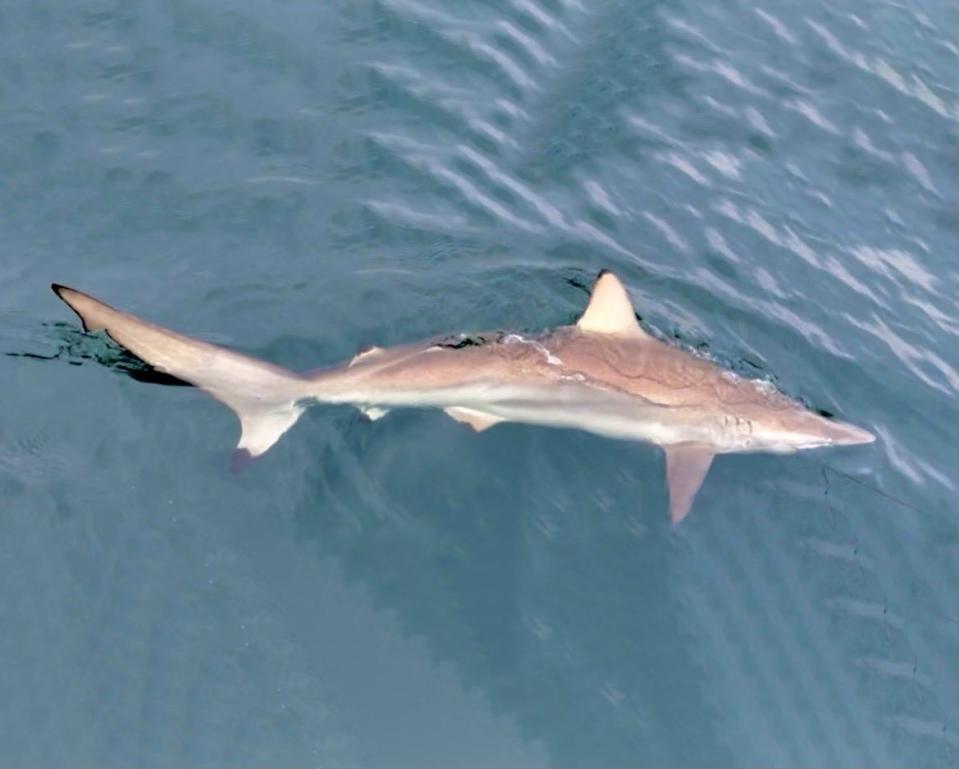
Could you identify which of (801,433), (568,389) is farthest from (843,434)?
(568,389)

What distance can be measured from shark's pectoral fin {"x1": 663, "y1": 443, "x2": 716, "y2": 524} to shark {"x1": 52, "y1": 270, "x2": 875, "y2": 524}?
11 millimetres

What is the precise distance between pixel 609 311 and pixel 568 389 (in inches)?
27.7

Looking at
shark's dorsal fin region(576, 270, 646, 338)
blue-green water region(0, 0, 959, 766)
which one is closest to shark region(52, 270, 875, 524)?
shark's dorsal fin region(576, 270, 646, 338)

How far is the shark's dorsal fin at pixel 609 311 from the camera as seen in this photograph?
9.17 m

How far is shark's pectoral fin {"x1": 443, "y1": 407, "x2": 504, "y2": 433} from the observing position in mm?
9195

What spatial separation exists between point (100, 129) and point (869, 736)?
828 centimetres

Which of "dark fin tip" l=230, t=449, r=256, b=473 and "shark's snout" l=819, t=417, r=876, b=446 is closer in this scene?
"dark fin tip" l=230, t=449, r=256, b=473

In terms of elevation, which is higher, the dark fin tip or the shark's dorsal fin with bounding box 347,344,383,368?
the shark's dorsal fin with bounding box 347,344,383,368

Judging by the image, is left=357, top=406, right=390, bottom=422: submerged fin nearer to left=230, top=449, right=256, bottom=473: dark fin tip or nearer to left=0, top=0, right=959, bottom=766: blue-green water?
left=0, top=0, right=959, bottom=766: blue-green water

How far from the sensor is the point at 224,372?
321 inches

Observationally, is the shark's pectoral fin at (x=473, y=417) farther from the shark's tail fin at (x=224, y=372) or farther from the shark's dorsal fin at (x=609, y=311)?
the shark's tail fin at (x=224, y=372)

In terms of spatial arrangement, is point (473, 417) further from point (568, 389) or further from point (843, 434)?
point (843, 434)

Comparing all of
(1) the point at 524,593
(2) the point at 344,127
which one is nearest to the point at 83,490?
(1) the point at 524,593

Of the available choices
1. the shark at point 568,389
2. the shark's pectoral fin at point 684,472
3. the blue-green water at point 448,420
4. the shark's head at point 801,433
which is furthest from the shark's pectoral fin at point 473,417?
the shark's head at point 801,433
